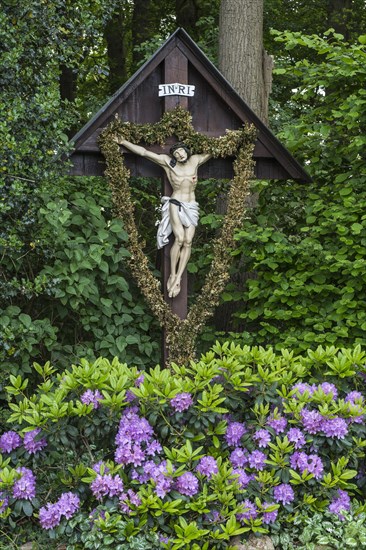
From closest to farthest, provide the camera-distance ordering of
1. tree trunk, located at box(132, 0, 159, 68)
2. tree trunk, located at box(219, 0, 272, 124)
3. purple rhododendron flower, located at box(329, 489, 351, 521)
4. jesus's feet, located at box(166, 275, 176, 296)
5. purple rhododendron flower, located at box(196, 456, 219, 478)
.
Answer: purple rhododendron flower, located at box(196, 456, 219, 478)
purple rhododendron flower, located at box(329, 489, 351, 521)
jesus's feet, located at box(166, 275, 176, 296)
tree trunk, located at box(219, 0, 272, 124)
tree trunk, located at box(132, 0, 159, 68)

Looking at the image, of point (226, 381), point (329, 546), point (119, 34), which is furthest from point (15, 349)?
point (119, 34)

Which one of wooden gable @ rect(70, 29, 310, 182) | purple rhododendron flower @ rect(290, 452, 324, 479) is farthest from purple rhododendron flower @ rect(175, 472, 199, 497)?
wooden gable @ rect(70, 29, 310, 182)

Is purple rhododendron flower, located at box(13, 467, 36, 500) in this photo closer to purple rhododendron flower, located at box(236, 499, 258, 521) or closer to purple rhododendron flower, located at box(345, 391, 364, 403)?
purple rhododendron flower, located at box(236, 499, 258, 521)

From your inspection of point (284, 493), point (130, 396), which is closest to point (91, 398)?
point (130, 396)

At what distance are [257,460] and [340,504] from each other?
45 cm

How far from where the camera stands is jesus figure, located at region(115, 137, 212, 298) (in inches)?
238

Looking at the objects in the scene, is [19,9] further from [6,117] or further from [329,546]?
[329,546]

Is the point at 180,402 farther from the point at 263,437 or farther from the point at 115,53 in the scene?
the point at 115,53

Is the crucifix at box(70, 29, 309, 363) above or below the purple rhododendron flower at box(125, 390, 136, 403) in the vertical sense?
above

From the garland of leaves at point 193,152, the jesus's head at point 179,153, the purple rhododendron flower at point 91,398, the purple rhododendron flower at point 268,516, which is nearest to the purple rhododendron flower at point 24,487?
the purple rhododendron flower at point 91,398

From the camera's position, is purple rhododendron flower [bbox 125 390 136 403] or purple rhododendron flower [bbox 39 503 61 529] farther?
purple rhododendron flower [bbox 125 390 136 403]

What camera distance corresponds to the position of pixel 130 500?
3.65 meters

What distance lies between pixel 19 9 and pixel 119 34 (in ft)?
27.2

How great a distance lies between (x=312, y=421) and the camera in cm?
388
